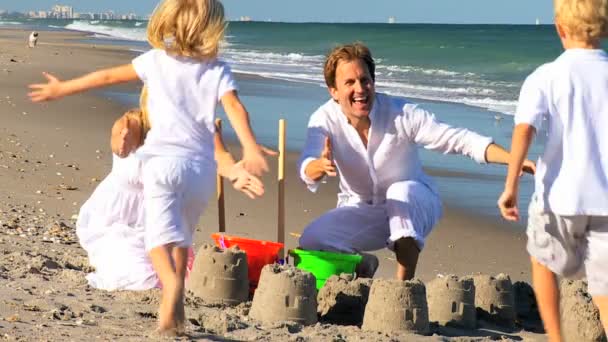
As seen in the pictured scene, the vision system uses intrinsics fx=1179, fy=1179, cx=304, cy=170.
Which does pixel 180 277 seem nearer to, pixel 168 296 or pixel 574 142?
pixel 168 296

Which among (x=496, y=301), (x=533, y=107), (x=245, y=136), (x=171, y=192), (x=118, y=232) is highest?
(x=533, y=107)

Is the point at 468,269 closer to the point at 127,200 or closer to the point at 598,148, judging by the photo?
the point at 127,200

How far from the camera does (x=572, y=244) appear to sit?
13.6 ft

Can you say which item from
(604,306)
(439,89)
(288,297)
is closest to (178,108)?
(288,297)

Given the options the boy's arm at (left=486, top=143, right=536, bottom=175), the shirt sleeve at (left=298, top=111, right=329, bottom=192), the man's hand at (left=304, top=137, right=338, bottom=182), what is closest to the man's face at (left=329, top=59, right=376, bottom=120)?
the shirt sleeve at (left=298, top=111, right=329, bottom=192)

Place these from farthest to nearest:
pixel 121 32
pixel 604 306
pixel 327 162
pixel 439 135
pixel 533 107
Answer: pixel 121 32 < pixel 439 135 < pixel 327 162 < pixel 604 306 < pixel 533 107

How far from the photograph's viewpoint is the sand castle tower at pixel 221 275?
524cm

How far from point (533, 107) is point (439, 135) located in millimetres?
1508

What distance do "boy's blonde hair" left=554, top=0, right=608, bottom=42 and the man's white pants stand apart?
5.45ft

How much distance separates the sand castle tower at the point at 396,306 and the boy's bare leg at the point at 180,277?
2.91ft

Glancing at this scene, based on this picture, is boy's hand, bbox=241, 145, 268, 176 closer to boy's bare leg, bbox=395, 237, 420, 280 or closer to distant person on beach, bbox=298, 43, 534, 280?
distant person on beach, bbox=298, 43, 534, 280

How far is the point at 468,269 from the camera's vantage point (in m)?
7.07

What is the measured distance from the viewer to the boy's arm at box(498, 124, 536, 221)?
4.04m

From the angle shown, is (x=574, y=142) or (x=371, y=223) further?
(x=371, y=223)
